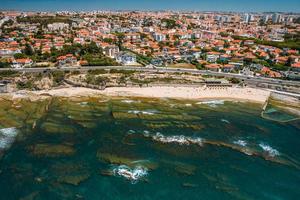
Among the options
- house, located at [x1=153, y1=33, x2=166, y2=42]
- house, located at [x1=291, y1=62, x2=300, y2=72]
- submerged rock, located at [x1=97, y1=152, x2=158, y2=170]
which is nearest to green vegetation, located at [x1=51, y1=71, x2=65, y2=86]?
submerged rock, located at [x1=97, y1=152, x2=158, y2=170]

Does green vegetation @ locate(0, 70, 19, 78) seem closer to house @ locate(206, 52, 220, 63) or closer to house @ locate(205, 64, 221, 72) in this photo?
house @ locate(205, 64, 221, 72)

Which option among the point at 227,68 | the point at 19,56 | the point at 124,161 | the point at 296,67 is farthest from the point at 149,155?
the point at 19,56

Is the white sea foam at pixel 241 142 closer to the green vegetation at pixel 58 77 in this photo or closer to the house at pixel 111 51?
the green vegetation at pixel 58 77

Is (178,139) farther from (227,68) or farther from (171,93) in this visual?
(227,68)

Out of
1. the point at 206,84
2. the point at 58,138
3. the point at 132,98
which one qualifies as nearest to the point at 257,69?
the point at 206,84

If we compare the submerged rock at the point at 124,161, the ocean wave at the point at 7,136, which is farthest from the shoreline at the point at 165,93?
the submerged rock at the point at 124,161
